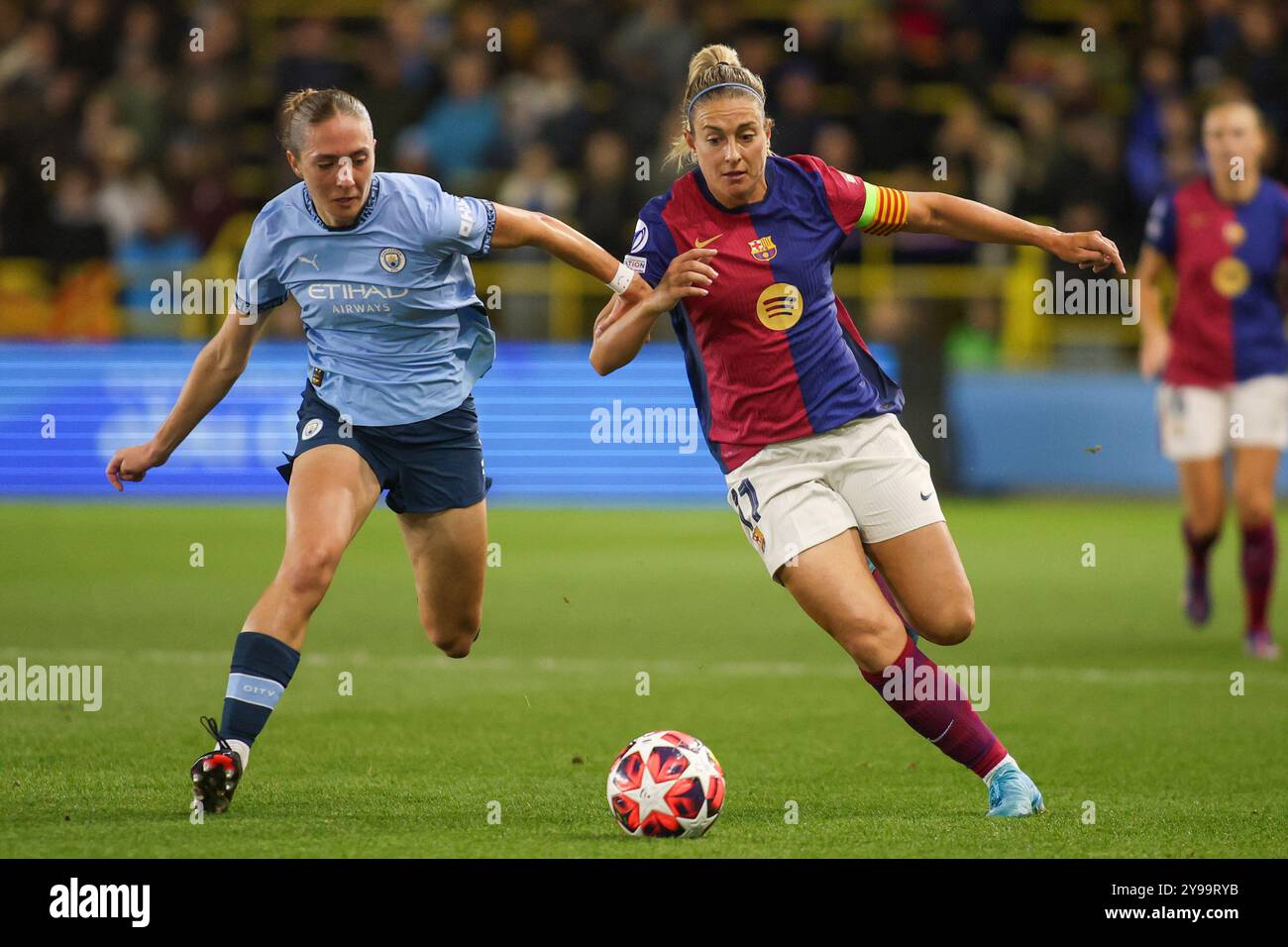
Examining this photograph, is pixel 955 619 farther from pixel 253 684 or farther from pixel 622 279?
pixel 253 684

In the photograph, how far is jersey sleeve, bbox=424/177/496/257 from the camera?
6008mm

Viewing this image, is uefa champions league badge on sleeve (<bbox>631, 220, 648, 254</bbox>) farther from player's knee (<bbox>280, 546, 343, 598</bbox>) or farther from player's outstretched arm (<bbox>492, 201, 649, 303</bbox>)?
player's knee (<bbox>280, 546, 343, 598</bbox>)

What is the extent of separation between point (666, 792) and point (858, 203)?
194 centimetres

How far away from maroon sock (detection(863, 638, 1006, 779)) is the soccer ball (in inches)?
23.3

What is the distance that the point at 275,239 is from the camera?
6.01 m

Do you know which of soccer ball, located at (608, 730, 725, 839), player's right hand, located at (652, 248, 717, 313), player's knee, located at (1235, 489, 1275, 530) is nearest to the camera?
soccer ball, located at (608, 730, 725, 839)

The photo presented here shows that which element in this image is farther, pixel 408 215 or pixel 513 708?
pixel 513 708

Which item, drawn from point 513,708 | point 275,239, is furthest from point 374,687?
point 275,239

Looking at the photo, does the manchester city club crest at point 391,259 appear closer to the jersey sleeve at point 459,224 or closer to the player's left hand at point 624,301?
the jersey sleeve at point 459,224

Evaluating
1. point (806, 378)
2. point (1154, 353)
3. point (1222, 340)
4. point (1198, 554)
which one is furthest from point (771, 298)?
point (1198, 554)

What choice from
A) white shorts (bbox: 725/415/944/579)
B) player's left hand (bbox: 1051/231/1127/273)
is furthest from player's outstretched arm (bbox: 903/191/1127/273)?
white shorts (bbox: 725/415/944/579)

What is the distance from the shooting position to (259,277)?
6.02 m

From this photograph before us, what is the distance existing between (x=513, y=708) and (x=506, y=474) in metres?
7.99
